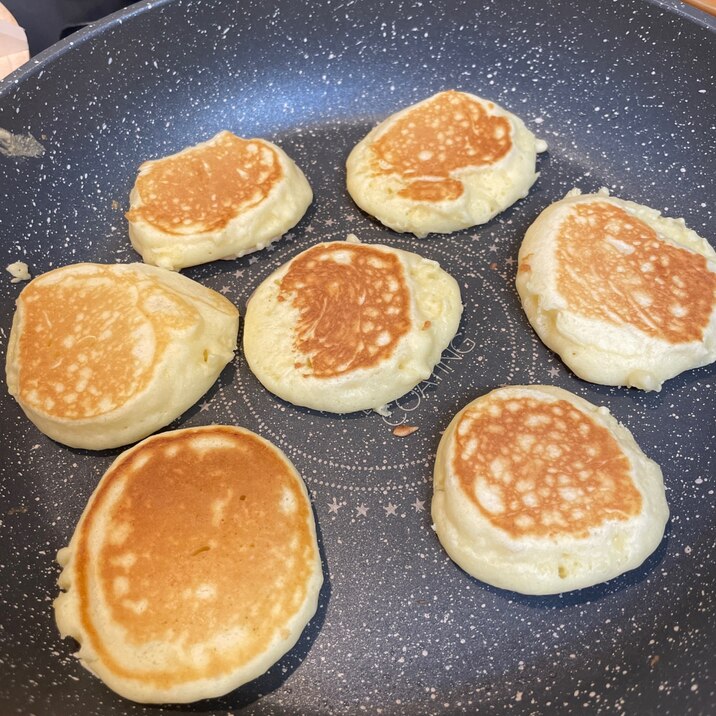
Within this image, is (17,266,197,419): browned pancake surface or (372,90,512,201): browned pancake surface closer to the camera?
(17,266,197,419): browned pancake surface

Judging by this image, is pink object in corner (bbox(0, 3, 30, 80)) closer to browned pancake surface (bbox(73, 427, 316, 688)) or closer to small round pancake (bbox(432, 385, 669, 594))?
browned pancake surface (bbox(73, 427, 316, 688))

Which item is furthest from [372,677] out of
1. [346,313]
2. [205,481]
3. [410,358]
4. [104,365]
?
[104,365]

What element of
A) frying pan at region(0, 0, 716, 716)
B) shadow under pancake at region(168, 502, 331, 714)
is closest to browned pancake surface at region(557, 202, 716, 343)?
frying pan at region(0, 0, 716, 716)

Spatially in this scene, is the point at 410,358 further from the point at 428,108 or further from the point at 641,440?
the point at 428,108

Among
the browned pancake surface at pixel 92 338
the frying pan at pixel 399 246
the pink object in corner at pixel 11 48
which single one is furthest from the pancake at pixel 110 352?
the pink object in corner at pixel 11 48

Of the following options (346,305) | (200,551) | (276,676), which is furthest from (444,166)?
(276,676)

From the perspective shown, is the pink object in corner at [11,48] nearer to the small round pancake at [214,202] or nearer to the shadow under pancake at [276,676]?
the small round pancake at [214,202]

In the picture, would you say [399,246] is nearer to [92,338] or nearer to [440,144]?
[440,144]
